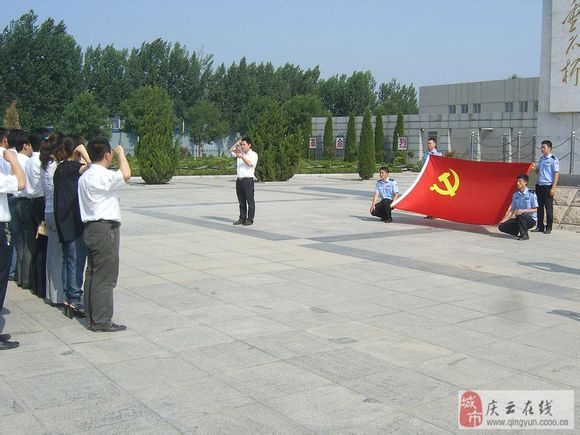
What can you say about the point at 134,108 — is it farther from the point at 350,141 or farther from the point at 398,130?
the point at 398,130

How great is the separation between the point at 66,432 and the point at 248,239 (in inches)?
289

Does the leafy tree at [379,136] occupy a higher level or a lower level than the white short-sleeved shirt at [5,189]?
higher

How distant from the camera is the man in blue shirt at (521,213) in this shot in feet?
37.6

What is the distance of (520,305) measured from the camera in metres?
6.91

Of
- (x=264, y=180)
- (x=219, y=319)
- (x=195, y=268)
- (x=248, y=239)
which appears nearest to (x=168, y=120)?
(x=264, y=180)

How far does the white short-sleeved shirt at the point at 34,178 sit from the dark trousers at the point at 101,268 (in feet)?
5.04

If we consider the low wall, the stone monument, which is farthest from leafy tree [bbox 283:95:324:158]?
the low wall

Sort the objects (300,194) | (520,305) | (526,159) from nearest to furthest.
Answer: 1. (520,305)
2. (300,194)
3. (526,159)

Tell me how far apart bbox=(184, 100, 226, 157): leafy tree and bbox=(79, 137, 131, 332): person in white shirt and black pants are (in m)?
53.6

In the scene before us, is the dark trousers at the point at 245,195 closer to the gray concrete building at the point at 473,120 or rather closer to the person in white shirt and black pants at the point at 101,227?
the person in white shirt and black pants at the point at 101,227

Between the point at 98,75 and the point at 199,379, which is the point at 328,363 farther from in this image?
the point at 98,75

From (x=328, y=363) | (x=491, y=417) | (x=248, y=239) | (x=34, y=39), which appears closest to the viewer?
(x=491, y=417)

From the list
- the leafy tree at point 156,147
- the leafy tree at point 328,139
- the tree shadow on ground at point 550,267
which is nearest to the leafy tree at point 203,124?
Result: the leafy tree at point 328,139

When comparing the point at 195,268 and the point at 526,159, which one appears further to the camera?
the point at 526,159
